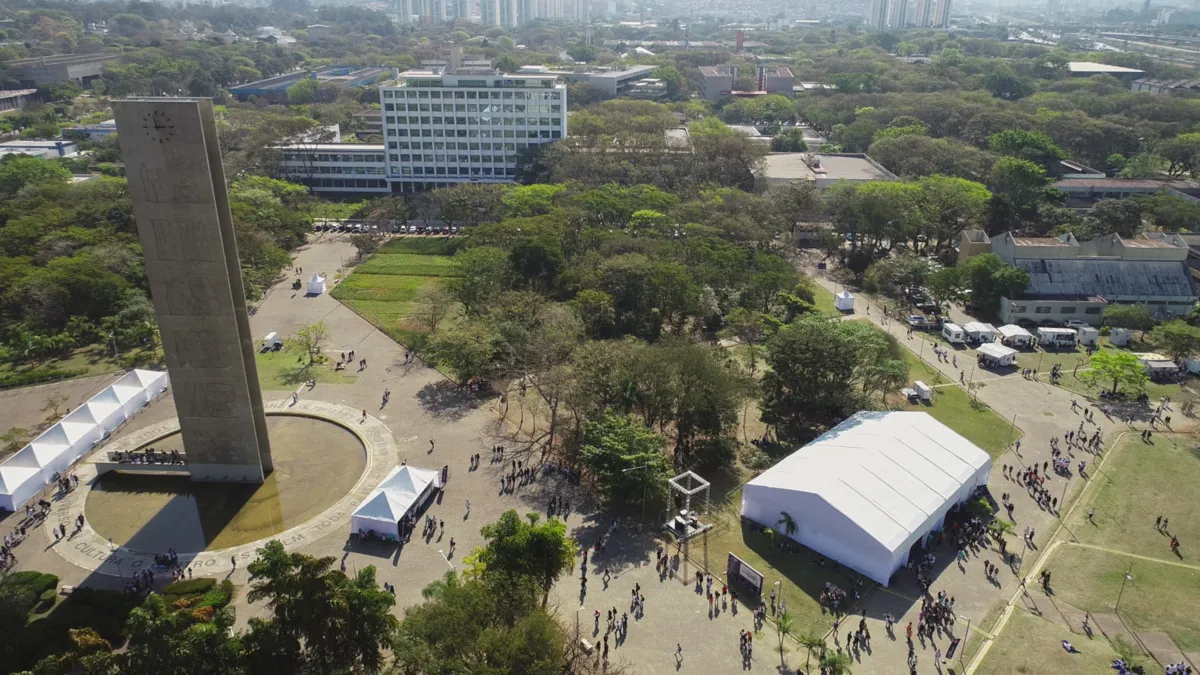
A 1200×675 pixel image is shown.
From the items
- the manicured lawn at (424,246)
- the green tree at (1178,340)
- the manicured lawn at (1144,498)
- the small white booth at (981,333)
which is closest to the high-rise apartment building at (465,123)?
the manicured lawn at (424,246)

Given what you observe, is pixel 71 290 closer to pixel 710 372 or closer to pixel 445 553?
pixel 445 553

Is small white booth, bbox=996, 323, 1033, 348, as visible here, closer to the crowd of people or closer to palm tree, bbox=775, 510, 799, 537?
palm tree, bbox=775, 510, 799, 537

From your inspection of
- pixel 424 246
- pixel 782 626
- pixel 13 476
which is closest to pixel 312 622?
pixel 782 626

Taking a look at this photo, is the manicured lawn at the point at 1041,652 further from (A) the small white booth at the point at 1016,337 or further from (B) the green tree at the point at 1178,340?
(B) the green tree at the point at 1178,340

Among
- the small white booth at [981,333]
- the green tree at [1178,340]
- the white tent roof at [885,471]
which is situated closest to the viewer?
the white tent roof at [885,471]

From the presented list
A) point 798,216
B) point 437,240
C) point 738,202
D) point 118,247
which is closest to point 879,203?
point 798,216

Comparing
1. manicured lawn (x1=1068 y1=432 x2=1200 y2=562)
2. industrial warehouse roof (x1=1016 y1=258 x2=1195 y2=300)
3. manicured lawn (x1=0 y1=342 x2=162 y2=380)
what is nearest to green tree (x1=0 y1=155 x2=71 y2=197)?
manicured lawn (x1=0 y1=342 x2=162 y2=380)
